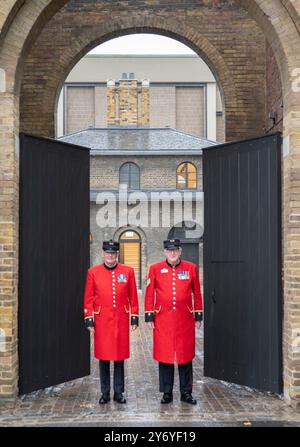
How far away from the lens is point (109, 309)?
21.7 ft

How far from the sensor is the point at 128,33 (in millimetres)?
11523

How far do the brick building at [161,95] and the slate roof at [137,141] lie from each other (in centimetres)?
1222

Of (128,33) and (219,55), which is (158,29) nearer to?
(128,33)

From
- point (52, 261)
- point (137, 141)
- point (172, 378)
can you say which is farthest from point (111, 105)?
point (172, 378)

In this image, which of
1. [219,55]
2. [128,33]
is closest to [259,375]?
[219,55]

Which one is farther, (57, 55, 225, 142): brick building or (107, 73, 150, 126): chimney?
(57, 55, 225, 142): brick building

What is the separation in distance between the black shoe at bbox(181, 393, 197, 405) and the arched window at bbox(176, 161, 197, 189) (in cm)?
2222

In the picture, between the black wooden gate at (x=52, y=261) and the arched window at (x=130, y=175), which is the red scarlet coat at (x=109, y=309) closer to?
the black wooden gate at (x=52, y=261)

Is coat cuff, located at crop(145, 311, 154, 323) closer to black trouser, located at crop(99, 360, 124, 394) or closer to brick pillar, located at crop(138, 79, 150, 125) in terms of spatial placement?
black trouser, located at crop(99, 360, 124, 394)

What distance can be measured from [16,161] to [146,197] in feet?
67.2

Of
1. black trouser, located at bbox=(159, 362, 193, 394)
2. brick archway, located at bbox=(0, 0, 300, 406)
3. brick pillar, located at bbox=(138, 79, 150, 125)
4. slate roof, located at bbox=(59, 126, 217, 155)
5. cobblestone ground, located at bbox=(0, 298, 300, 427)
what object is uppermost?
brick pillar, located at bbox=(138, 79, 150, 125)

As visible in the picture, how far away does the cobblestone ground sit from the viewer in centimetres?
584

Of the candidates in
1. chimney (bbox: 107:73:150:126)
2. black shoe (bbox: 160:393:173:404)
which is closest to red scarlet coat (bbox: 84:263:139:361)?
black shoe (bbox: 160:393:173:404)

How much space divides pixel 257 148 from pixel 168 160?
21.5 m
